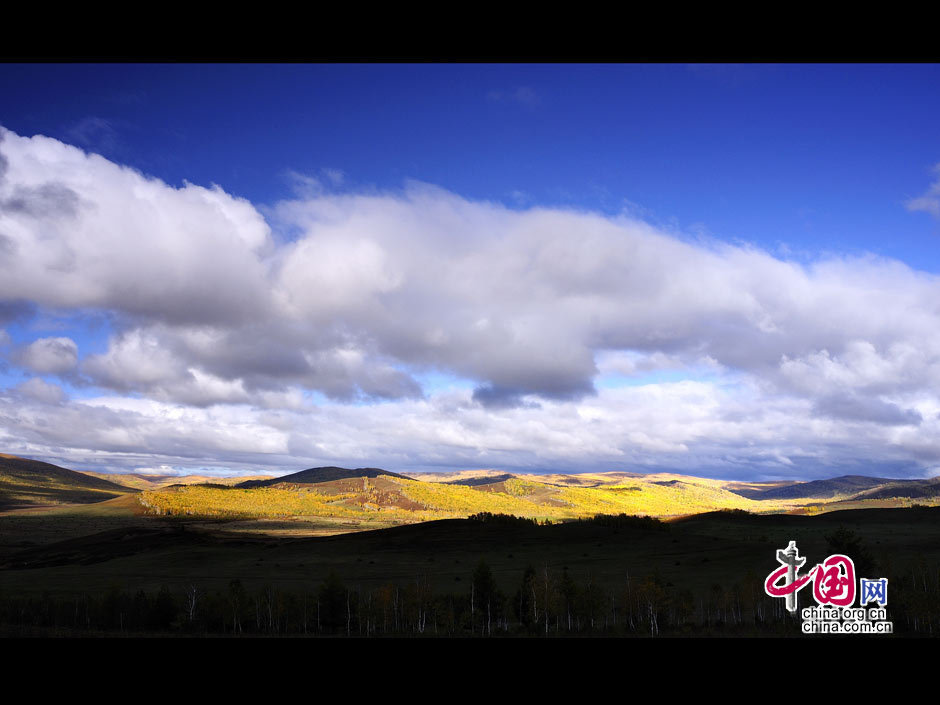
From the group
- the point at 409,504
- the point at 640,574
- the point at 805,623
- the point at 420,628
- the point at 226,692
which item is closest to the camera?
the point at 226,692

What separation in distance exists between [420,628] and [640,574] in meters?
28.6

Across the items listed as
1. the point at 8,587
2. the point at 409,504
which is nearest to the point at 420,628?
the point at 8,587

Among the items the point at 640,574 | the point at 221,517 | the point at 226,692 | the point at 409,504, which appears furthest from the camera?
the point at 409,504
